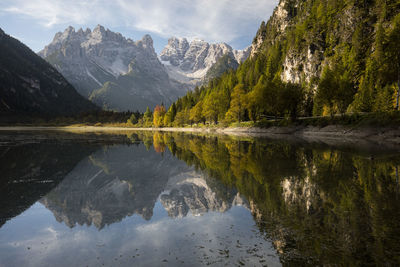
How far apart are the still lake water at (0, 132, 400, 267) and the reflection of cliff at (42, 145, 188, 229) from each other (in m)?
0.05

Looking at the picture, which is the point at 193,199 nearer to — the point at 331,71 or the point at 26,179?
the point at 26,179

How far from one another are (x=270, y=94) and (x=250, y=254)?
6876 centimetres

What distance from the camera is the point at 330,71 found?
203ft

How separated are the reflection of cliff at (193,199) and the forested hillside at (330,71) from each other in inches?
1838

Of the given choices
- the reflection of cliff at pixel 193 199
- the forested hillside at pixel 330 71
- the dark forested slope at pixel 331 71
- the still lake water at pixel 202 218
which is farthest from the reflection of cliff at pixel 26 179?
the dark forested slope at pixel 331 71

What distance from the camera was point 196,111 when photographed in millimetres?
110000

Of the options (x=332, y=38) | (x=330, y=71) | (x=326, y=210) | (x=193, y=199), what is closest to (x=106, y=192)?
(x=193, y=199)

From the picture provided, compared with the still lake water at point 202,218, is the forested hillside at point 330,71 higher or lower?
higher

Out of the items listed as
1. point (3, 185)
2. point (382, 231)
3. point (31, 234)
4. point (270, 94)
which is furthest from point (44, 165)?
point (270, 94)

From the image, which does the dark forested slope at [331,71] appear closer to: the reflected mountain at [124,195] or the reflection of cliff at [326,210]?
the reflection of cliff at [326,210]

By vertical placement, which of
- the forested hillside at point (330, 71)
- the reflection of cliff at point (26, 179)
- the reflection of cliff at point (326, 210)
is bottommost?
the reflection of cliff at point (26, 179)

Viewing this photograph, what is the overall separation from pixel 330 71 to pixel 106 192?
6551 cm

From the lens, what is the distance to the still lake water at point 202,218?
568 centimetres

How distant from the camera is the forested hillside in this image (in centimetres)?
5516
